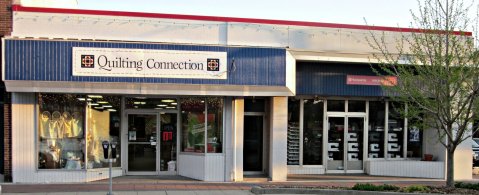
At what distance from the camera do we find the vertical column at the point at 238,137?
1382 centimetres

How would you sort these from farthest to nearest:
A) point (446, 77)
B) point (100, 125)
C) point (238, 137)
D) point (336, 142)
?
point (336, 142) → point (100, 125) → point (238, 137) → point (446, 77)

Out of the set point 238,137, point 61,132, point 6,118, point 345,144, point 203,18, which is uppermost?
point 203,18

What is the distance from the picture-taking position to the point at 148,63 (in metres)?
13.0

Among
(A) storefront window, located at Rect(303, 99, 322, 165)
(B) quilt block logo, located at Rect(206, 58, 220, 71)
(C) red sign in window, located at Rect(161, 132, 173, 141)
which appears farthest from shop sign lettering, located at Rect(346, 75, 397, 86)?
(C) red sign in window, located at Rect(161, 132, 173, 141)

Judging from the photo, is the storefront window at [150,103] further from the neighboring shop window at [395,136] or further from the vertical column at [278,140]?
the neighboring shop window at [395,136]

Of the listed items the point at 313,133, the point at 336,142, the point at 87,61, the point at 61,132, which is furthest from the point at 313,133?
the point at 61,132

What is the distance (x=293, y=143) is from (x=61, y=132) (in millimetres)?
7219

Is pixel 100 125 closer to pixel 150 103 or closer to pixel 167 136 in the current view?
pixel 150 103

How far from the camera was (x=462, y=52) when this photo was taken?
36.6 ft

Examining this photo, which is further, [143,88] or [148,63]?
[148,63]

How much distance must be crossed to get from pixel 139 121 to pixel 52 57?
10.7 ft

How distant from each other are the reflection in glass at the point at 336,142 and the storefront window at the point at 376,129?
1.01 meters

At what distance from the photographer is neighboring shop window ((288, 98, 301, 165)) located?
1602 centimetres

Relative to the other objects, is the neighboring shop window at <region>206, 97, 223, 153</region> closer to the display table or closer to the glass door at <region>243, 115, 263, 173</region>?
the glass door at <region>243, 115, 263, 173</region>
